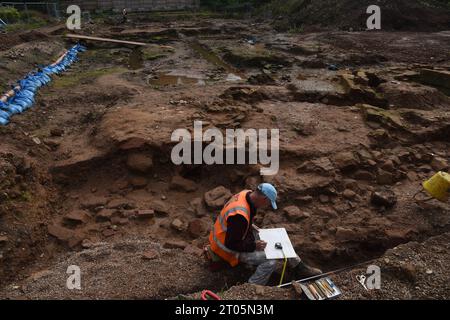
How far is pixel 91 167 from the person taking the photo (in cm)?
617

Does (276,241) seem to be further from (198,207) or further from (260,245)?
(198,207)

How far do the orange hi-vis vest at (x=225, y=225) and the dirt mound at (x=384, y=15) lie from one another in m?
18.6

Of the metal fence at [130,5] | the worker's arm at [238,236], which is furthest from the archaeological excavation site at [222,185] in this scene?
the metal fence at [130,5]

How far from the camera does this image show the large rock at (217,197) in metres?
5.42

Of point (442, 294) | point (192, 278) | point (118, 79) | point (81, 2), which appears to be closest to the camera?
point (442, 294)

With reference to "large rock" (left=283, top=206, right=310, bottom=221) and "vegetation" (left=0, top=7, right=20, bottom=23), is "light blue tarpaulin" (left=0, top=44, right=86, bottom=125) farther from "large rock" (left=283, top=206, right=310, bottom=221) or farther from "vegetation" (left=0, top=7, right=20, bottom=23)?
"vegetation" (left=0, top=7, right=20, bottom=23)

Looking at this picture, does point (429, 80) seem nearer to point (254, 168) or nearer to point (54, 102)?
point (254, 168)

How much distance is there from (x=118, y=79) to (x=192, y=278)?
8374 mm

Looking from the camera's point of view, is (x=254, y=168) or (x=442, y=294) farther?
(x=254, y=168)

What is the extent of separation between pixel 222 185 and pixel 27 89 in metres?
6.14

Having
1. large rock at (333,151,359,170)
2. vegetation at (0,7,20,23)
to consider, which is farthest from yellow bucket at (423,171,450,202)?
vegetation at (0,7,20,23)

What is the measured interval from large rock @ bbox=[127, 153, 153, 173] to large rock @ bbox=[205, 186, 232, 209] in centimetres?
123
